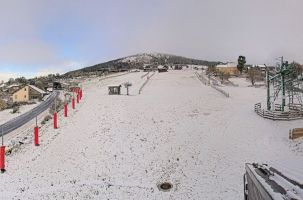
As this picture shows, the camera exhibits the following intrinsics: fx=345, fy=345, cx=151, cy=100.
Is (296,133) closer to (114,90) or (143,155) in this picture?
(143,155)

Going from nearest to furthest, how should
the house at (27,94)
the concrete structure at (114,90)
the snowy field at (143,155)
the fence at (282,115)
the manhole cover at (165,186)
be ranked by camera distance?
the snowy field at (143,155)
the manhole cover at (165,186)
the fence at (282,115)
the concrete structure at (114,90)
the house at (27,94)

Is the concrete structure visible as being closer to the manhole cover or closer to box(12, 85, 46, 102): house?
box(12, 85, 46, 102): house

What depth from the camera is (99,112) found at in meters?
38.7

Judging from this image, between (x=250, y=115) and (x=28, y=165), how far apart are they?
1008 inches

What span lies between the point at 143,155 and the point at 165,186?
487cm

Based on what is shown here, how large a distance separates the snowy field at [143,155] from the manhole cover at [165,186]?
31 centimetres

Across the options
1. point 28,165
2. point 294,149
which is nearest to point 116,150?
point 28,165

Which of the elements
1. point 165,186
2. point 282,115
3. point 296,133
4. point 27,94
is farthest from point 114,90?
point 27,94

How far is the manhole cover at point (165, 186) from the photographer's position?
19.6 meters

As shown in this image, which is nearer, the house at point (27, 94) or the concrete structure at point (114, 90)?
the concrete structure at point (114, 90)

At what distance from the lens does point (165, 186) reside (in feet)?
65.4

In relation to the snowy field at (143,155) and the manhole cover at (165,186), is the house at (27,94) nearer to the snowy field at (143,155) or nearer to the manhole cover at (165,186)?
the snowy field at (143,155)

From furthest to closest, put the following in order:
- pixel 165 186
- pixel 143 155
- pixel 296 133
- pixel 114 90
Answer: pixel 114 90 < pixel 296 133 < pixel 143 155 < pixel 165 186

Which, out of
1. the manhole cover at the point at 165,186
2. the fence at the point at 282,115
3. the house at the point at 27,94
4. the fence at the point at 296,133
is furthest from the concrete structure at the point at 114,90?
the manhole cover at the point at 165,186
